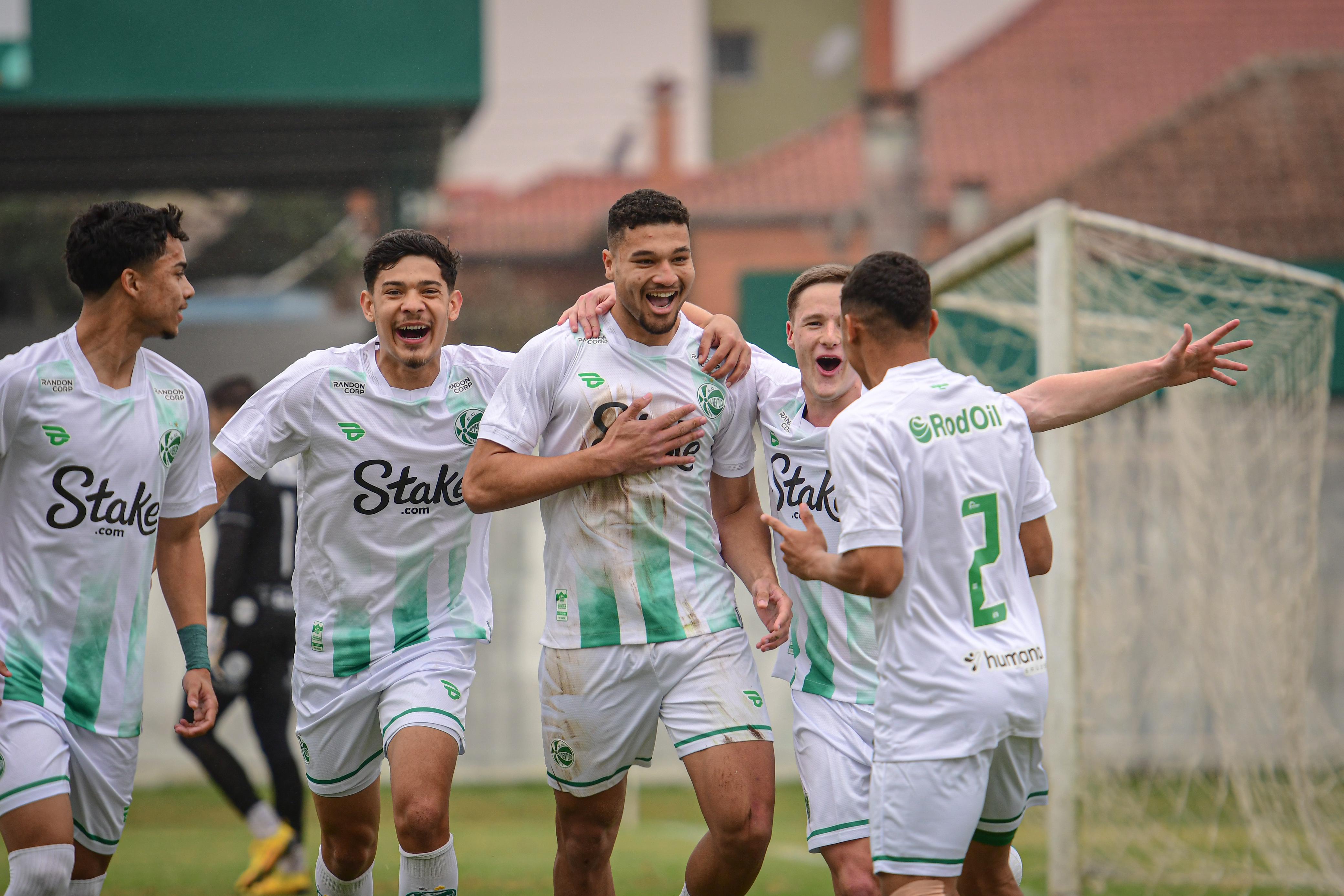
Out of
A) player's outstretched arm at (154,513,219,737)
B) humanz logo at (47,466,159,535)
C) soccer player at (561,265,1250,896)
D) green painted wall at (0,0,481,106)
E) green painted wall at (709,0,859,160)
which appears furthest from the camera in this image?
green painted wall at (709,0,859,160)

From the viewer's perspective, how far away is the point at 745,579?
15.9 ft

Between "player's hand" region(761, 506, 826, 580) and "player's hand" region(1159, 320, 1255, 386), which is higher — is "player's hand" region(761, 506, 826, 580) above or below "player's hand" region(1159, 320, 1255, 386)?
below

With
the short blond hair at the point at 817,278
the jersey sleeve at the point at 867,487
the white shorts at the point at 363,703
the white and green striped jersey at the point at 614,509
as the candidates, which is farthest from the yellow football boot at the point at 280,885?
the jersey sleeve at the point at 867,487

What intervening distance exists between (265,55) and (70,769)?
31.7 ft

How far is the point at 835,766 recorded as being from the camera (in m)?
4.64

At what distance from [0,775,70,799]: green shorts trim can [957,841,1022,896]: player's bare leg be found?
2766mm

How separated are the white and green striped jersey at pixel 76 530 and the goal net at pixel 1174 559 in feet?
15.1

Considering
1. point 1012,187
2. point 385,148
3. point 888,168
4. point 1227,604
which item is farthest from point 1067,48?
point 1227,604

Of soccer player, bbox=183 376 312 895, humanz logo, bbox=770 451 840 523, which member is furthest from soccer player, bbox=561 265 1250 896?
soccer player, bbox=183 376 312 895

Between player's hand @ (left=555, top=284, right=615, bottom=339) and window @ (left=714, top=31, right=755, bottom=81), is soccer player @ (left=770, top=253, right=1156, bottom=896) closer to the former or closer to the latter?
player's hand @ (left=555, top=284, right=615, bottom=339)

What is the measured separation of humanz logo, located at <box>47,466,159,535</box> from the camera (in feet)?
14.1

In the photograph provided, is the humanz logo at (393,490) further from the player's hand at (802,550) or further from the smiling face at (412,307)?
the player's hand at (802,550)

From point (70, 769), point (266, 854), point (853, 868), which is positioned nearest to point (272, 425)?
point (70, 769)

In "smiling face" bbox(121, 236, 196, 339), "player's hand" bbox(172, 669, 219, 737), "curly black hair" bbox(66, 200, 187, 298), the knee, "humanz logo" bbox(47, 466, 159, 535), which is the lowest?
the knee
